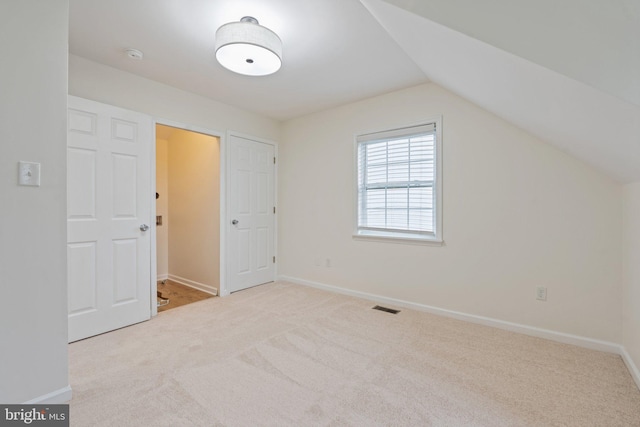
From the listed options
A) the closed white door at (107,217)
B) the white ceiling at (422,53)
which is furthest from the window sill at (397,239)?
the closed white door at (107,217)

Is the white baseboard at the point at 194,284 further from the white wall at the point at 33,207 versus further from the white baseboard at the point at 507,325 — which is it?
the white wall at the point at 33,207

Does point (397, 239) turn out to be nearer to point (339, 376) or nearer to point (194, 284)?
point (339, 376)

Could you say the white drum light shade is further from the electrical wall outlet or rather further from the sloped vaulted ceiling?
the electrical wall outlet

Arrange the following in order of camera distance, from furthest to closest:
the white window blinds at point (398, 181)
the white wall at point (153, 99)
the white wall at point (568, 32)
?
the white window blinds at point (398, 181), the white wall at point (153, 99), the white wall at point (568, 32)

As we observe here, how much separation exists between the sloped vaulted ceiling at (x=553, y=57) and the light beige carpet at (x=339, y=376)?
1.41 metres

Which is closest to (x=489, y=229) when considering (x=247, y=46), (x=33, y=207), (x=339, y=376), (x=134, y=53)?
(x=339, y=376)

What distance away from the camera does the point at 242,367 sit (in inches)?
78.1

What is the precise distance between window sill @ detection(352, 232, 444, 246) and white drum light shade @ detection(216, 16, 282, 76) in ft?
7.08

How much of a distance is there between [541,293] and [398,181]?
5.63ft

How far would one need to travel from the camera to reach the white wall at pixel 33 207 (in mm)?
1468

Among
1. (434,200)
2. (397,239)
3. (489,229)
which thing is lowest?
(397,239)

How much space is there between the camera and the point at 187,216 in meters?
4.25

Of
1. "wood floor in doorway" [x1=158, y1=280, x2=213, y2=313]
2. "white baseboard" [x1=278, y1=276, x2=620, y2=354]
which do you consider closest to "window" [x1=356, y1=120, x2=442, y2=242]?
"white baseboard" [x1=278, y1=276, x2=620, y2=354]

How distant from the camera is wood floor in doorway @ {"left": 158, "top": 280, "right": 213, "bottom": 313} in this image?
3428 mm
